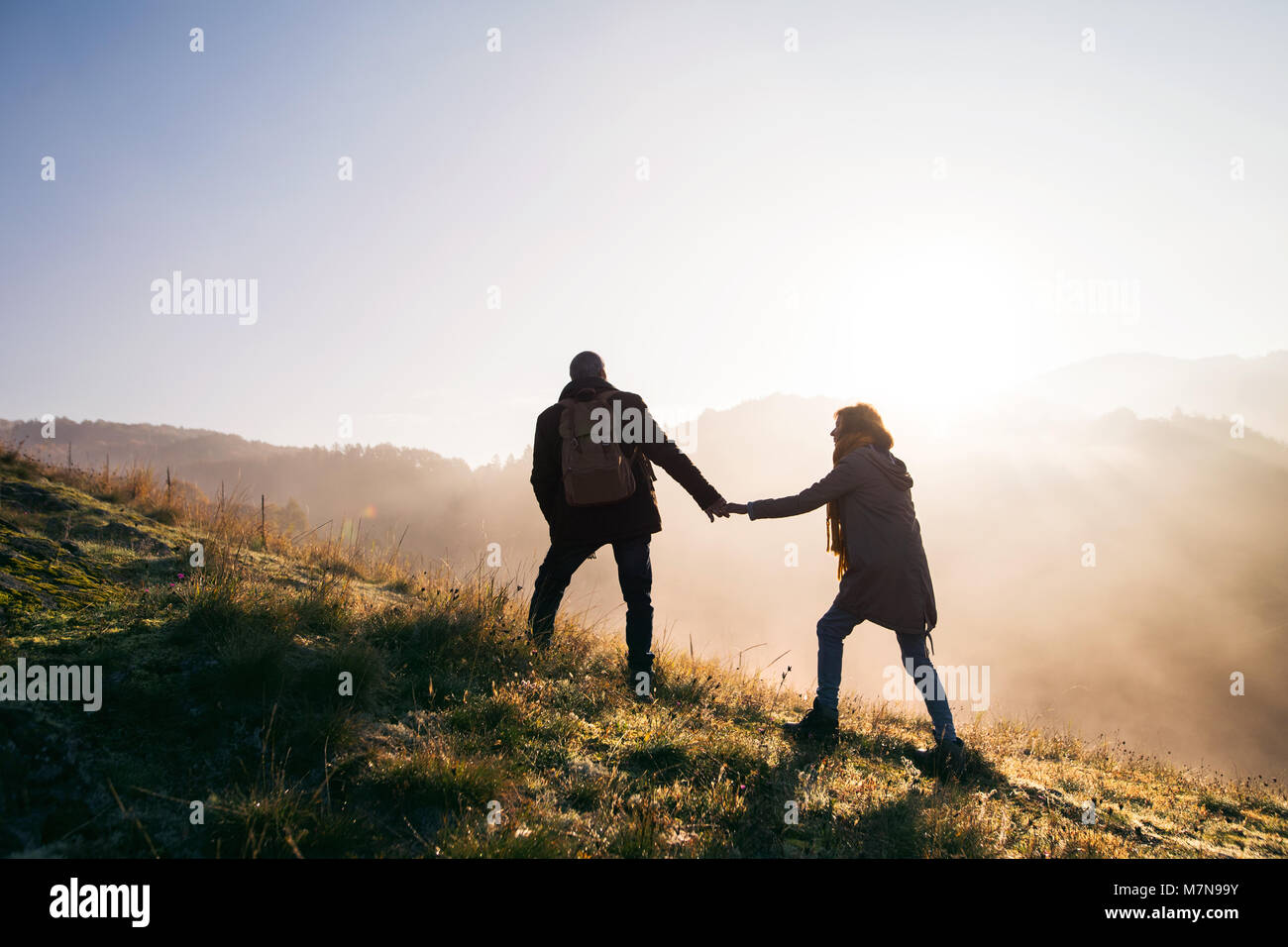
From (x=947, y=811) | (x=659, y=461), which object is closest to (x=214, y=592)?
(x=659, y=461)

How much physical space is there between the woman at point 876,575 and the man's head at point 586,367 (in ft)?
6.78

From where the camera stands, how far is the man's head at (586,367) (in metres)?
5.46

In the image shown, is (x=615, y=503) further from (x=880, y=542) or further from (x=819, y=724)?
(x=819, y=724)

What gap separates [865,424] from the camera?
5.16 metres

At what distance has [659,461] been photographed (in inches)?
215

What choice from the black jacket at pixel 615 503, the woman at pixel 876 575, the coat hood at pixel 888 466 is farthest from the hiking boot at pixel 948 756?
the black jacket at pixel 615 503

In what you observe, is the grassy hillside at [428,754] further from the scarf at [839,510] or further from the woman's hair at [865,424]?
the woman's hair at [865,424]

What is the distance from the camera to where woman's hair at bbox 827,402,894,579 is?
5.09 metres

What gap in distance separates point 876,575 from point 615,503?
2.21 meters

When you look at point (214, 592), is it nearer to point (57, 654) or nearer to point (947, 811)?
point (57, 654)

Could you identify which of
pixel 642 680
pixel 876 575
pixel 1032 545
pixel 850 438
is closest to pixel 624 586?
pixel 642 680

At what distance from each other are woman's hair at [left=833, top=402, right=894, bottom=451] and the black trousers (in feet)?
6.50

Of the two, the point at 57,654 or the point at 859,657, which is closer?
the point at 57,654
